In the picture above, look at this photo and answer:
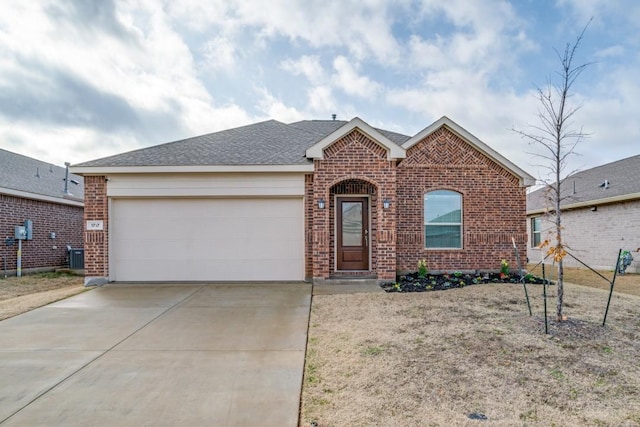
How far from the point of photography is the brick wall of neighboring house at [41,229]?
467 inches

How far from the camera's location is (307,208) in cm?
931

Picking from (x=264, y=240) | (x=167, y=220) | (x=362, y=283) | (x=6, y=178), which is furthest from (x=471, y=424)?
(x=6, y=178)

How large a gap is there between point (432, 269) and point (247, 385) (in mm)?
7638

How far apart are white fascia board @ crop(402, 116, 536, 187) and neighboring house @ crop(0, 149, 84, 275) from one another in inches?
511

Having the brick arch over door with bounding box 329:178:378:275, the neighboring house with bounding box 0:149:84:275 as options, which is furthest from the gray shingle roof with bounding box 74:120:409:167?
the neighboring house with bounding box 0:149:84:275

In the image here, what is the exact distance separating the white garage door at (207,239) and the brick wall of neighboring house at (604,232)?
29.5ft

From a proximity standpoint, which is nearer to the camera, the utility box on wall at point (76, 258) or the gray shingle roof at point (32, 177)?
the gray shingle roof at point (32, 177)

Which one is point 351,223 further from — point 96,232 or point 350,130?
point 96,232

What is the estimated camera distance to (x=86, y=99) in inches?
547

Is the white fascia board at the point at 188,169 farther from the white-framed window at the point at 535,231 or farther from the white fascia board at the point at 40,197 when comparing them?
the white-framed window at the point at 535,231

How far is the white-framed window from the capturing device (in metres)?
17.2

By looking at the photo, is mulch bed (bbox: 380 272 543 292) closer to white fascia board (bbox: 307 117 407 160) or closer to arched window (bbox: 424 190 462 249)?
arched window (bbox: 424 190 462 249)

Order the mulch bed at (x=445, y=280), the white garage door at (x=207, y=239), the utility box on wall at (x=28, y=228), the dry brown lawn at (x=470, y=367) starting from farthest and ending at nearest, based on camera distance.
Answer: the utility box on wall at (x=28, y=228) < the white garage door at (x=207, y=239) < the mulch bed at (x=445, y=280) < the dry brown lawn at (x=470, y=367)

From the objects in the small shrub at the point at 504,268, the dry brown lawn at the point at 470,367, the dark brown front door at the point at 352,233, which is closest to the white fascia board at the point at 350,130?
the dark brown front door at the point at 352,233
